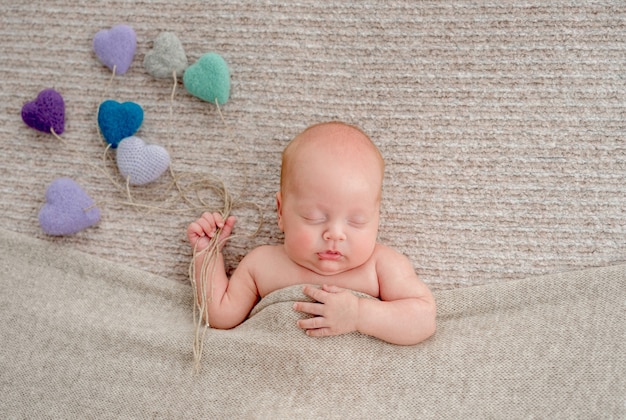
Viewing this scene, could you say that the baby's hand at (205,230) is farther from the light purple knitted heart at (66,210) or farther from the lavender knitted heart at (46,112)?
the lavender knitted heart at (46,112)

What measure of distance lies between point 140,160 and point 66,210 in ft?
0.62

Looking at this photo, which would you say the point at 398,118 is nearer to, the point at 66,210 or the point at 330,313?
the point at 330,313

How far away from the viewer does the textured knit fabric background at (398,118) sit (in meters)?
1.30

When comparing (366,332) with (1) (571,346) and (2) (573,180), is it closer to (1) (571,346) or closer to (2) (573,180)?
(1) (571,346)

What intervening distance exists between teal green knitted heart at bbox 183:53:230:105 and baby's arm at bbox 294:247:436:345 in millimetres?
481

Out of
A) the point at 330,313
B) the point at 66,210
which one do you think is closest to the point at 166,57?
the point at 66,210

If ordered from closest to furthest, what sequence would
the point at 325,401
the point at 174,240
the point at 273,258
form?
the point at 325,401, the point at 273,258, the point at 174,240

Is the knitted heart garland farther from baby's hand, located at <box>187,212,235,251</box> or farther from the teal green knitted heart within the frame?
baby's hand, located at <box>187,212,235,251</box>

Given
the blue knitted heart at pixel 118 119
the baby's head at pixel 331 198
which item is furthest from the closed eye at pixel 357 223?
the blue knitted heart at pixel 118 119

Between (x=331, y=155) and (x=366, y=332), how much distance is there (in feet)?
1.09

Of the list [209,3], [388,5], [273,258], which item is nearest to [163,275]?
[273,258]

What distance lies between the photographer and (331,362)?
1133 millimetres

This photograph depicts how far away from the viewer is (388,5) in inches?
54.2

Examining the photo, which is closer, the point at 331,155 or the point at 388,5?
the point at 331,155
